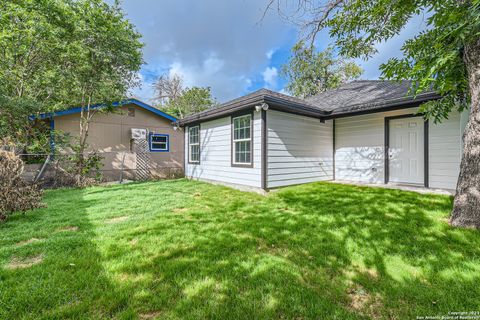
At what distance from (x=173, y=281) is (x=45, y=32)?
9.09 meters

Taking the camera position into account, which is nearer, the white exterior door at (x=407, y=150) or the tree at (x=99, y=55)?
the white exterior door at (x=407, y=150)

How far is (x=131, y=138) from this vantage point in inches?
411

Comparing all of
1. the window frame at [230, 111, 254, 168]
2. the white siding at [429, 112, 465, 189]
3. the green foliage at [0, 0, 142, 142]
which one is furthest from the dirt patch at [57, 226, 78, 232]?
the white siding at [429, 112, 465, 189]

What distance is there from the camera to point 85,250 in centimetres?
242

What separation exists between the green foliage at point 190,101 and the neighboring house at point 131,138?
11.3 metres

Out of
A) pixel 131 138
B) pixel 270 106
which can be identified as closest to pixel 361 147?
pixel 270 106

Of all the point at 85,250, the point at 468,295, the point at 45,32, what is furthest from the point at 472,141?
the point at 45,32

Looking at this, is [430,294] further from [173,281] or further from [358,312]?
[173,281]

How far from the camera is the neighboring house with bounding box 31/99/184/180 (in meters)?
9.14

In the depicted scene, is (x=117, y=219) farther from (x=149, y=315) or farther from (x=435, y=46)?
(x=435, y=46)

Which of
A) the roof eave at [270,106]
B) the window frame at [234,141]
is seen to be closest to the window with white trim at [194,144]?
the roof eave at [270,106]

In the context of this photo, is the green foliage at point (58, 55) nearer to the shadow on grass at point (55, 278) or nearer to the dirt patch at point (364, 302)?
the shadow on grass at point (55, 278)

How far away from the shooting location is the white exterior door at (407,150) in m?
5.74

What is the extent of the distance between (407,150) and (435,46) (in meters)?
3.99
